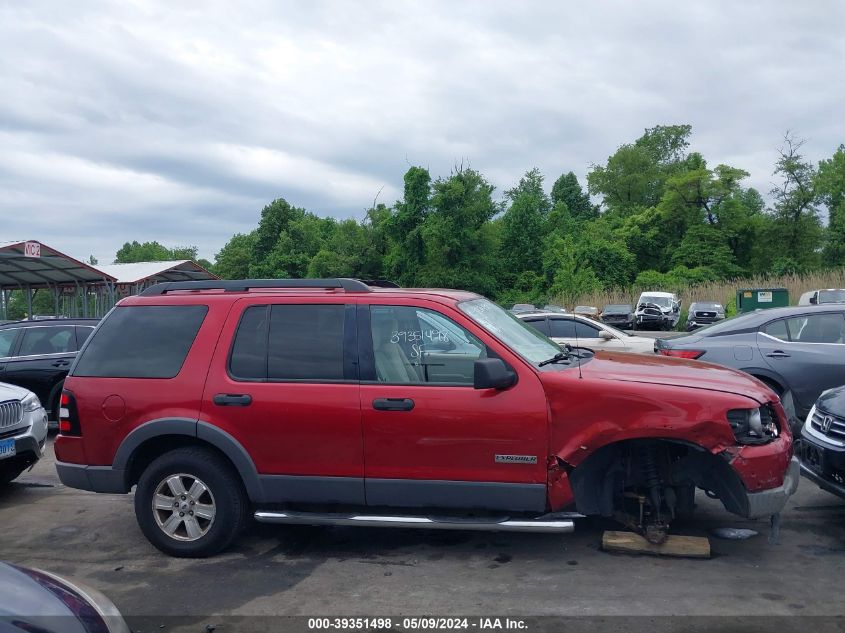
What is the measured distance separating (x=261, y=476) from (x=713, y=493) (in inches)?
126

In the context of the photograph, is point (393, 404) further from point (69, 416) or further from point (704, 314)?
point (704, 314)

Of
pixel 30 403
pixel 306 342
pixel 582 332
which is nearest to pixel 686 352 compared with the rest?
pixel 582 332

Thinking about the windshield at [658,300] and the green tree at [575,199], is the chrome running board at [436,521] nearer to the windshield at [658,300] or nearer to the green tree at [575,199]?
the windshield at [658,300]

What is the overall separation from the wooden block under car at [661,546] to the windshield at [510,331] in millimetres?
1375

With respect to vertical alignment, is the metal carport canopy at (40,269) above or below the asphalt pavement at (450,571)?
above

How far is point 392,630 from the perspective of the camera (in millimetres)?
4074

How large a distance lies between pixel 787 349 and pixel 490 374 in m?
5.15

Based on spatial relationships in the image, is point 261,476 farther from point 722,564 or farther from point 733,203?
point 733,203

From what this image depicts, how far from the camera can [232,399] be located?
5.16m

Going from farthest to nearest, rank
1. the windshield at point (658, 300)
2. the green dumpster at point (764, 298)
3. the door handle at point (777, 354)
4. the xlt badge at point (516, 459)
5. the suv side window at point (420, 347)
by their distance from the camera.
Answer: the windshield at point (658, 300) → the green dumpster at point (764, 298) → the door handle at point (777, 354) → the suv side window at point (420, 347) → the xlt badge at point (516, 459)

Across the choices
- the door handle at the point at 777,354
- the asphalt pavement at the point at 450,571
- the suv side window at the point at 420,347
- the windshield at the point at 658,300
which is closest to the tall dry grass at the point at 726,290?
the windshield at the point at 658,300

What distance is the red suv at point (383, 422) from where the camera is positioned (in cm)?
473

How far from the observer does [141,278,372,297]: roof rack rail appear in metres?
5.42

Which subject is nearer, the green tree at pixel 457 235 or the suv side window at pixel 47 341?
the suv side window at pixel 47 341
